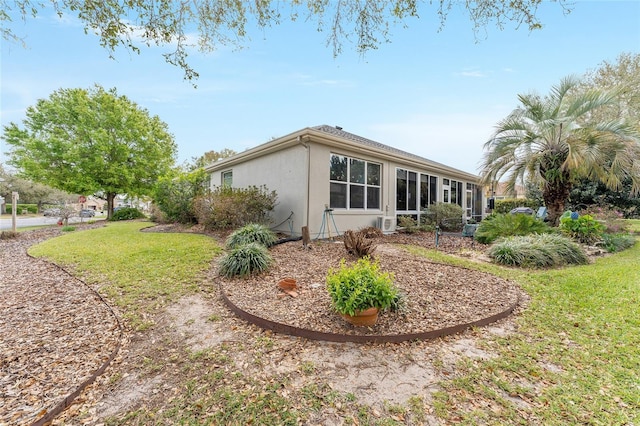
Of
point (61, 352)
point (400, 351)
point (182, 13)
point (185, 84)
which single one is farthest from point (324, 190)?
point (61, 352)

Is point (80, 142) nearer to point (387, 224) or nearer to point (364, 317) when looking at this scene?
point (387, 224)

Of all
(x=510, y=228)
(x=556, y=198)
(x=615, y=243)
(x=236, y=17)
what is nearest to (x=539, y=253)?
(x=510, y=228)

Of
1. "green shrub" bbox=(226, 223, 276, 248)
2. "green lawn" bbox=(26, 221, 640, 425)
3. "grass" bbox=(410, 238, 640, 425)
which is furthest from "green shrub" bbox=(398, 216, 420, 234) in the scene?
"grass" bbox=(410, 238, 640, 425)

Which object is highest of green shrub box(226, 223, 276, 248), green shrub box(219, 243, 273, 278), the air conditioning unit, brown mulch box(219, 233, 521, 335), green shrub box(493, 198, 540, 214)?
green shrub box(493, 198, 540, 214)

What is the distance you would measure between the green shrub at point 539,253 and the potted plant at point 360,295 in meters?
4.68

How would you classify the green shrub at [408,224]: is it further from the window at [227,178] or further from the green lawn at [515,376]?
the window at [227,178]

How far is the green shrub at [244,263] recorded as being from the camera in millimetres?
4734

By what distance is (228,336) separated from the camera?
3.00 meters

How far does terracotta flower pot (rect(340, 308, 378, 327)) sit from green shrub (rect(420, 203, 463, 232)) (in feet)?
30.4

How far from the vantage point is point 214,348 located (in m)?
2.76

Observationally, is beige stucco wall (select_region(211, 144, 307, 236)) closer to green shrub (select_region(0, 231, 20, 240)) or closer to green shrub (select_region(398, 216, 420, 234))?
green shrub (select_region(398, 216, 420, 234))

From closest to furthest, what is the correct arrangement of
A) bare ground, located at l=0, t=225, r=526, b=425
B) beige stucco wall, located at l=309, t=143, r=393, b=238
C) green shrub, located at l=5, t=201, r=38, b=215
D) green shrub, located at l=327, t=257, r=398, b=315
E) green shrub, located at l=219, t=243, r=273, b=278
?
1. bare ground, located at l=0, t=225, r=526, b=425
2. green shrub, located at l=327, t=257, r=398, b=315
3. green shrub, located at l=219, t=243, r=273, b=278
4. beige stucco wall, located at l=309, t=143, r=393, b=238
5. green shrub, located at l=5, t=201, r=38, b=215

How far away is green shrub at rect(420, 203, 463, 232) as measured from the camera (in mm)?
11586

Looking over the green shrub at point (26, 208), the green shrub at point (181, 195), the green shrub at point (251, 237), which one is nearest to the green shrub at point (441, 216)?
the green shrub at point (251, 237)
